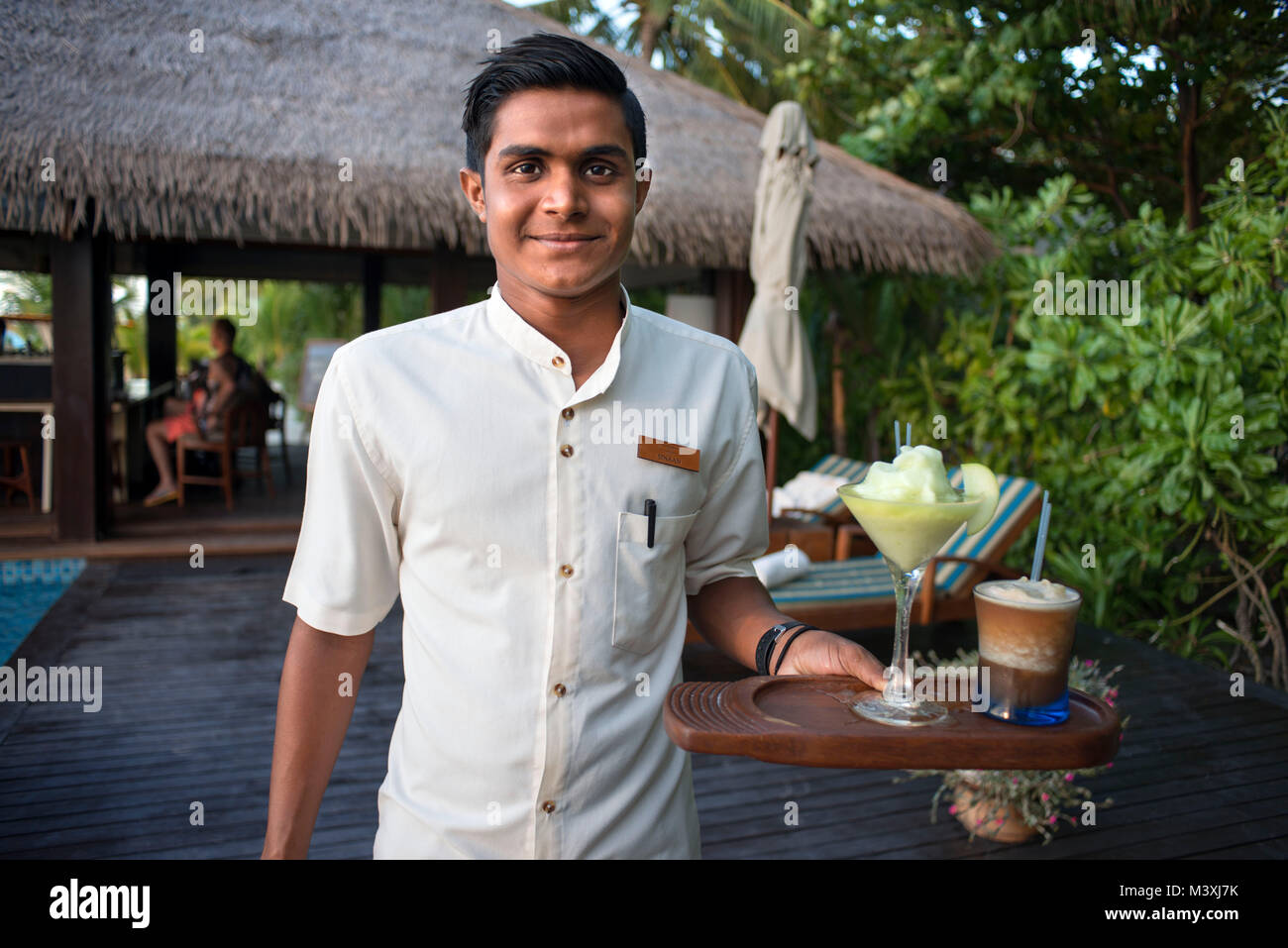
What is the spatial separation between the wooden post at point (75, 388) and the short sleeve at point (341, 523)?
20.0ft

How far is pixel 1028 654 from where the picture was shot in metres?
1.10

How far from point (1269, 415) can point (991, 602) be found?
3666 millimetres

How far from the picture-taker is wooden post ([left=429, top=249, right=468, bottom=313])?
→ 7367mm

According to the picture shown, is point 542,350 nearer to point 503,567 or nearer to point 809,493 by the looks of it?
point 503,567

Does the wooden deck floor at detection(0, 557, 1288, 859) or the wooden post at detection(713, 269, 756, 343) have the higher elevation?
the wooden post at detection(713, 269, 756, 343)

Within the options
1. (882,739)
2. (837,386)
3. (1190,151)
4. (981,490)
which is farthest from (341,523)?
(837,386)

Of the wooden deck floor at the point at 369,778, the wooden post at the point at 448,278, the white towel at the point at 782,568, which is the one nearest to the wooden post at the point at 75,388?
the wooden deck floor at the point at 369,778

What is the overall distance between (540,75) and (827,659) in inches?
32.1

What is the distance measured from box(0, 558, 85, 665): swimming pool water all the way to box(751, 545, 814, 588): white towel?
137 inches

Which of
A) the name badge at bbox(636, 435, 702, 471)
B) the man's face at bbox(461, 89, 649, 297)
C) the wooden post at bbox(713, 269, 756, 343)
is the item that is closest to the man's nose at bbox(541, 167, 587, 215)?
the man's face at bbox(461, 89, 649, 297)

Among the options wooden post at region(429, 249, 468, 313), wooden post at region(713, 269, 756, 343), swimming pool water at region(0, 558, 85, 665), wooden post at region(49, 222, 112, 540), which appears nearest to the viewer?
swimming pool water at region(0, 558, 85, 665)

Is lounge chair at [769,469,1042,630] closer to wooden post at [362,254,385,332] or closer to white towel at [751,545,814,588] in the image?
white towel at [751,545,814,588]

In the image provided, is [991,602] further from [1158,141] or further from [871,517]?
[1158,141]

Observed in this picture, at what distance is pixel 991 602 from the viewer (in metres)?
1.16
